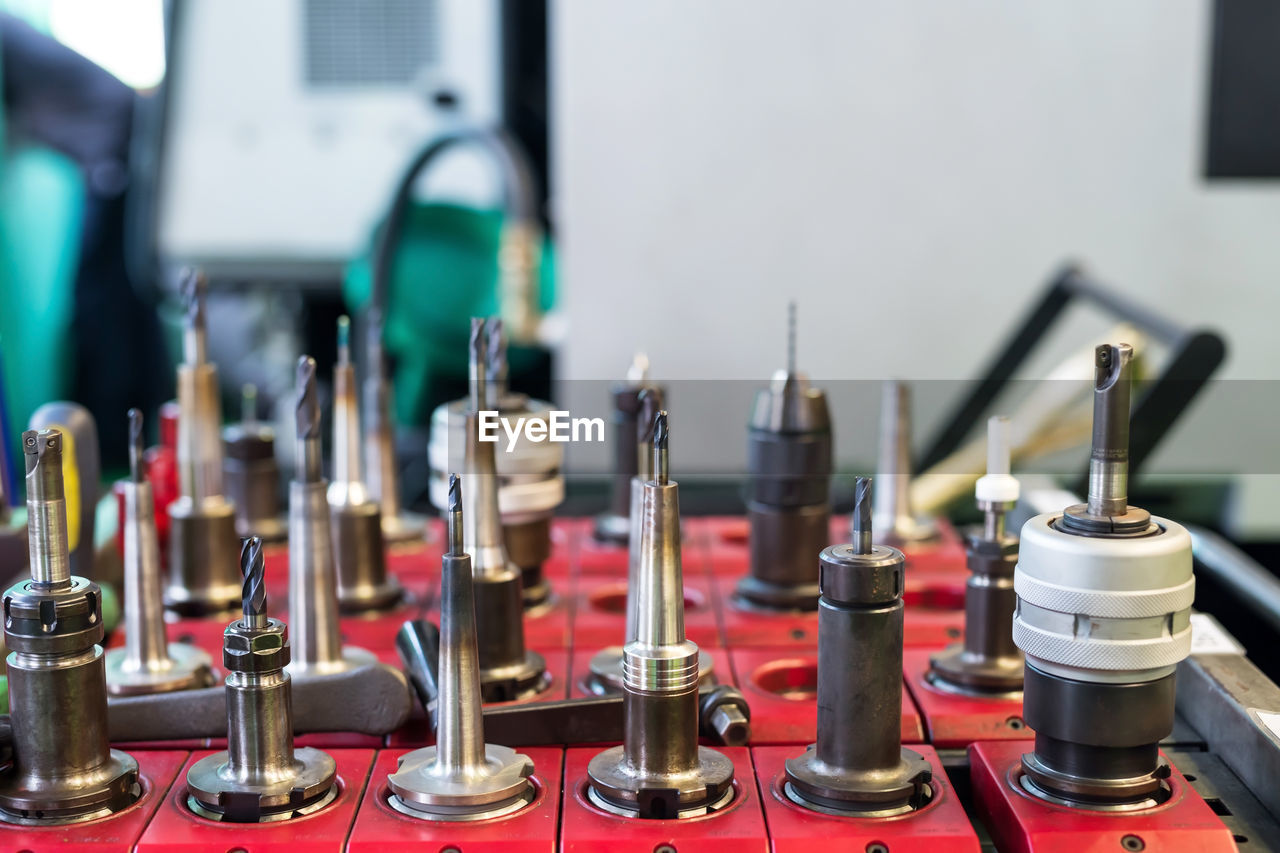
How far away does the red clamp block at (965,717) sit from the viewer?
661mm

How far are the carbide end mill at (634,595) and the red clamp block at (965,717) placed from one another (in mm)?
112

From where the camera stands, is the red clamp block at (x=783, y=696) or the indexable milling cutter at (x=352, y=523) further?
the indexable milling cutter at (x=352, y=523)

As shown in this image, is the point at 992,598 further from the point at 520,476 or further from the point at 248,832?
the point at 248,832

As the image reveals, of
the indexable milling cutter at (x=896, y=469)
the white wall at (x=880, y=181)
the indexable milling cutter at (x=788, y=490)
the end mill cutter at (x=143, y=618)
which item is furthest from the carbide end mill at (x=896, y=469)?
the white wall at (x=880, y=181)

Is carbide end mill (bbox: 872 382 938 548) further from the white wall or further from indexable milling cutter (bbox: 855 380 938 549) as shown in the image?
the white wall

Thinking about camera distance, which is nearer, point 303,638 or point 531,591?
point 303,638

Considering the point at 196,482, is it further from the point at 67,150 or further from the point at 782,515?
the point at 67,150

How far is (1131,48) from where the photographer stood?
1.61 m

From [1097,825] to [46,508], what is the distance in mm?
454

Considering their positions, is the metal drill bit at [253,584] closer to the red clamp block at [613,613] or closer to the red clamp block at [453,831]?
the red clamp block at [453,831]

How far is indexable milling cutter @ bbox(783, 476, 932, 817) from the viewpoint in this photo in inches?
21.9

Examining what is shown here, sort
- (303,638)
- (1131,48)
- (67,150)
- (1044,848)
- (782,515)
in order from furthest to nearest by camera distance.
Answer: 1. (67,150)
2. (1131,48)
3. (782,515)
4. (303,638)
5. (1044,848)

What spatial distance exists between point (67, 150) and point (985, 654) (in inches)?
93.2

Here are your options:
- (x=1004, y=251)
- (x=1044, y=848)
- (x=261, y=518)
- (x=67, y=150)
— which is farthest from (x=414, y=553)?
(x=67, y=150)
